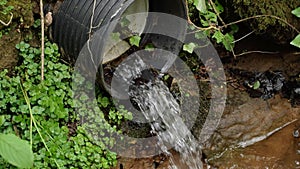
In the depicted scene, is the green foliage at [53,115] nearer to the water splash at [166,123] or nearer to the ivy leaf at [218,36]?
the water splash at [166,123]

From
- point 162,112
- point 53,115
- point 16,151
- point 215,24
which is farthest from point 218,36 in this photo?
point 16,151

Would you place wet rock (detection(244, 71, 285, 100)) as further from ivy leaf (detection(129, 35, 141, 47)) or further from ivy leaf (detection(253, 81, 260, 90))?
ivy leaf (detection(129, 35, 141, 47))

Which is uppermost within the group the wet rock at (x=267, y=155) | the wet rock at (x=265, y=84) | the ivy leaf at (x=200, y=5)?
the ivy leaf at (x=200, y=5)

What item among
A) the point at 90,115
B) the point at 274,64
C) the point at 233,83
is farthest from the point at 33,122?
the point at 274,64

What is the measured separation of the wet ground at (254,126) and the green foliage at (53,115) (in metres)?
0.26

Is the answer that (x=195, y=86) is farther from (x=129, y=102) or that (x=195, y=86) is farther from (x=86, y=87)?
(x=86, y=87)

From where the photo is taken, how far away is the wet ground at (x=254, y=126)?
122 inches

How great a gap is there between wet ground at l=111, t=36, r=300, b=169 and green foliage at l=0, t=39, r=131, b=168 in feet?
0.85

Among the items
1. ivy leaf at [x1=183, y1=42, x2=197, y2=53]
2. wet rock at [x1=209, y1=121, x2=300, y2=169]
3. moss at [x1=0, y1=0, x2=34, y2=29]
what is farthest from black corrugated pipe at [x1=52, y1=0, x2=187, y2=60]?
wet rock at [x1=209, y1=121, x2=300, y2=169]

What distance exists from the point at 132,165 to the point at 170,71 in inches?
31.6

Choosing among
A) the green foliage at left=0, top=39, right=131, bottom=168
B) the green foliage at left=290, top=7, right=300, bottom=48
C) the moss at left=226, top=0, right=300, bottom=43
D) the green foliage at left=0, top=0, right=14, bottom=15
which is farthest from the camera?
the moss at left=226, top=0, right=300, bottom=43

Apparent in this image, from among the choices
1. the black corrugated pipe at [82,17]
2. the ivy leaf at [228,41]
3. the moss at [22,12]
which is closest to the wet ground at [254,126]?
the ivy leaf at [228,41]

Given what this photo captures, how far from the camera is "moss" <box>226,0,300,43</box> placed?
318cm

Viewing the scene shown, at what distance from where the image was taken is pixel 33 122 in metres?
2.72
